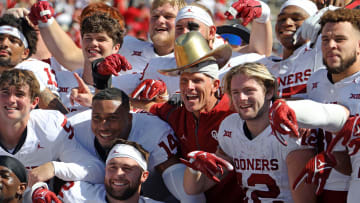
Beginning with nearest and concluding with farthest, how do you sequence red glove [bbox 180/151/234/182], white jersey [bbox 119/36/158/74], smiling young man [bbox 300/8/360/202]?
smiling young man [bbox 300/8/360/202], red glove [bbox 180/151/234/182], white jersey [bbox 119/36/158/74]

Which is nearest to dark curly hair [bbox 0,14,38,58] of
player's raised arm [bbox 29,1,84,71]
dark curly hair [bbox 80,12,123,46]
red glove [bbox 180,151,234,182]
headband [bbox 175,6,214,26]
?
player's raised arm [bbox 29,1,84,71]

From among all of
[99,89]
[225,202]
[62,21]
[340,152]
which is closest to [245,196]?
[225,202]

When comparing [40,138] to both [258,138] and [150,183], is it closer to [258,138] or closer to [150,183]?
[150,183]

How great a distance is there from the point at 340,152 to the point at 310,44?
3.29 feet

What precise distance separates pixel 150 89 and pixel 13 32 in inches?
58.9

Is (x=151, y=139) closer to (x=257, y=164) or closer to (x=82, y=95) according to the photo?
(x=82, y=95)

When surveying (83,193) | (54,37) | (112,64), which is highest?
(54,37)

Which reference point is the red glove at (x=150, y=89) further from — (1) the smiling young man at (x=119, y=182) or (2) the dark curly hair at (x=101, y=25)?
(2) the dark curly hair at (x=101, y=25)

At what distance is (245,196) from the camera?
172 inches

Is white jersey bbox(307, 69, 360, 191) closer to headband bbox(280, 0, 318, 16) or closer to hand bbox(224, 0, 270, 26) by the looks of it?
headband bbox(280, 0, 318, 16)

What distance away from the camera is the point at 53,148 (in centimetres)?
481

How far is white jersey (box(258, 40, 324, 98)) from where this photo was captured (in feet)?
15.2

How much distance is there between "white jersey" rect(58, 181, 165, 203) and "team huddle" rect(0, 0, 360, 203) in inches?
0.4

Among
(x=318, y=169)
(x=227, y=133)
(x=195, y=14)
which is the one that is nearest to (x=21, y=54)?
(x=195, y=14)
